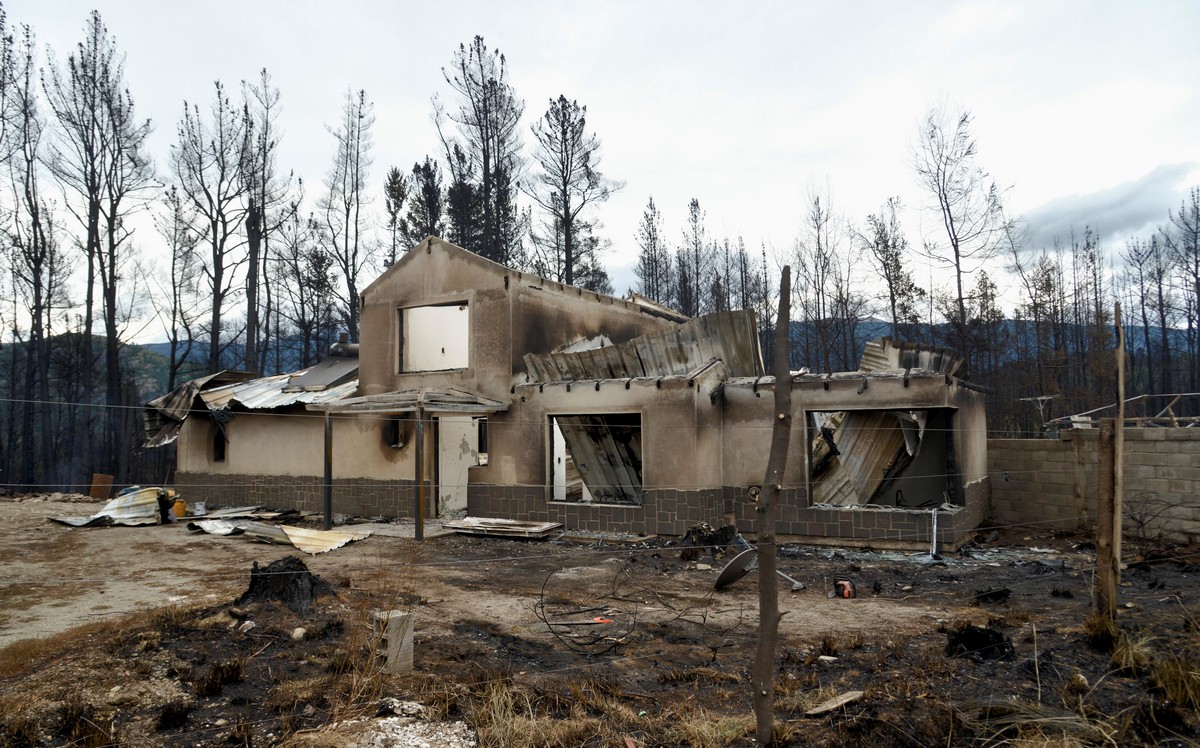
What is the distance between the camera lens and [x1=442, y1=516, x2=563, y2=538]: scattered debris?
43.9 ft

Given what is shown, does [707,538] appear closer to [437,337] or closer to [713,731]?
[713,731]

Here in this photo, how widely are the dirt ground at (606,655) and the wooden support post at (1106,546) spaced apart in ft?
1.14

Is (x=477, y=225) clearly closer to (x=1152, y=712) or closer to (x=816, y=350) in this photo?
(x=816, y=350)

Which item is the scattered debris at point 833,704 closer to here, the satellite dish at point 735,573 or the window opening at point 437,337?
the satellite dish at point 735,573

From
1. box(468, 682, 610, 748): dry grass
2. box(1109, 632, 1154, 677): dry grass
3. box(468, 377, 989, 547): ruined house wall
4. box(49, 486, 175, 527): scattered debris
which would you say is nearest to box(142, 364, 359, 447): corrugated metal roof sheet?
box(49, 486, 175, 527): scattered debris

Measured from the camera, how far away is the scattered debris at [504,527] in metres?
13.4

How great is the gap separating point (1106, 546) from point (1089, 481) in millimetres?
8015

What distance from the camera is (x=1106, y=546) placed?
20.1 feet

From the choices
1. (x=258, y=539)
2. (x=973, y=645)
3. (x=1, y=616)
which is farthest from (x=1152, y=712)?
(x=258, y=539)

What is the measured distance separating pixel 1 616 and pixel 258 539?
5.80m

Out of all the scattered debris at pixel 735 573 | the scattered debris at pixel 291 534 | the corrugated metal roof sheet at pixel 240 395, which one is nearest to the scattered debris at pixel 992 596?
the scattered debris at pixel 735 573

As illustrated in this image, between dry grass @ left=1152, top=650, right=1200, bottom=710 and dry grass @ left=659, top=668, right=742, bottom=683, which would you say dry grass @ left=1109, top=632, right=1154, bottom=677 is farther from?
dry grass @ left=659, top=668, right=742, bottom=683

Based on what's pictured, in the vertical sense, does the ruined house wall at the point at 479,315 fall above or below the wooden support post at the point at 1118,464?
above

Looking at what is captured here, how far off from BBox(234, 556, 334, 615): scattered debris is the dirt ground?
223mm
